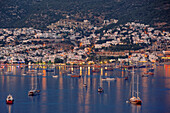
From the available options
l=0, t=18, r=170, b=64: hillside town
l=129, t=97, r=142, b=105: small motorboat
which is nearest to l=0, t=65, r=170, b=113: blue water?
l=129, t=97, r=142, b=105: small motorboat

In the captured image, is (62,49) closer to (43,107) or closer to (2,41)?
(2,41)

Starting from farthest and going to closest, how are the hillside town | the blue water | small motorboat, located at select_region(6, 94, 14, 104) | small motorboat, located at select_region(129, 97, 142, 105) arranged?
the hillside town → small motorboat, located at select_region(6, 94, 14, 104) → small motorboat, located at select_region(129, 97, 142, 105) → the blue water

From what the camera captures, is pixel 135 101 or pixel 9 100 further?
pixel 9 100

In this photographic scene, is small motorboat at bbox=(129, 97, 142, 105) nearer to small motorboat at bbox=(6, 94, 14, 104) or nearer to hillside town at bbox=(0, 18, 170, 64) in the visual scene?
small motorboat at bbox=(6, 94, 14, 104)

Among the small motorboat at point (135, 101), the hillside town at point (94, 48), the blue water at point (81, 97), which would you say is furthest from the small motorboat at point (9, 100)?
the hillside town at point (94, 48)

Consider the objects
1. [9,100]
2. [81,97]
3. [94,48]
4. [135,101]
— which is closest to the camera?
[135,101]

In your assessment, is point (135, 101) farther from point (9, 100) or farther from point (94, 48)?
point (94, 48)

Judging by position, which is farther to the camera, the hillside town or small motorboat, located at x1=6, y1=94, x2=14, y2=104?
the hillside town

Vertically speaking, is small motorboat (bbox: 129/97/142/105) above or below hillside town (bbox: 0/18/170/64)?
below

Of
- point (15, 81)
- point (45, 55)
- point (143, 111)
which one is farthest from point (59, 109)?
point (45, 55)

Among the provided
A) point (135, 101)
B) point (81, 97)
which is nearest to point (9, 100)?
point (81, 97)

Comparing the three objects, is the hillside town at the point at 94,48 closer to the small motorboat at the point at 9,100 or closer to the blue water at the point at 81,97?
the blue water at the point at 81,97

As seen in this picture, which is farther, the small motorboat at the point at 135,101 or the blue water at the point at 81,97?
the small motorboat at the point at 135,101
